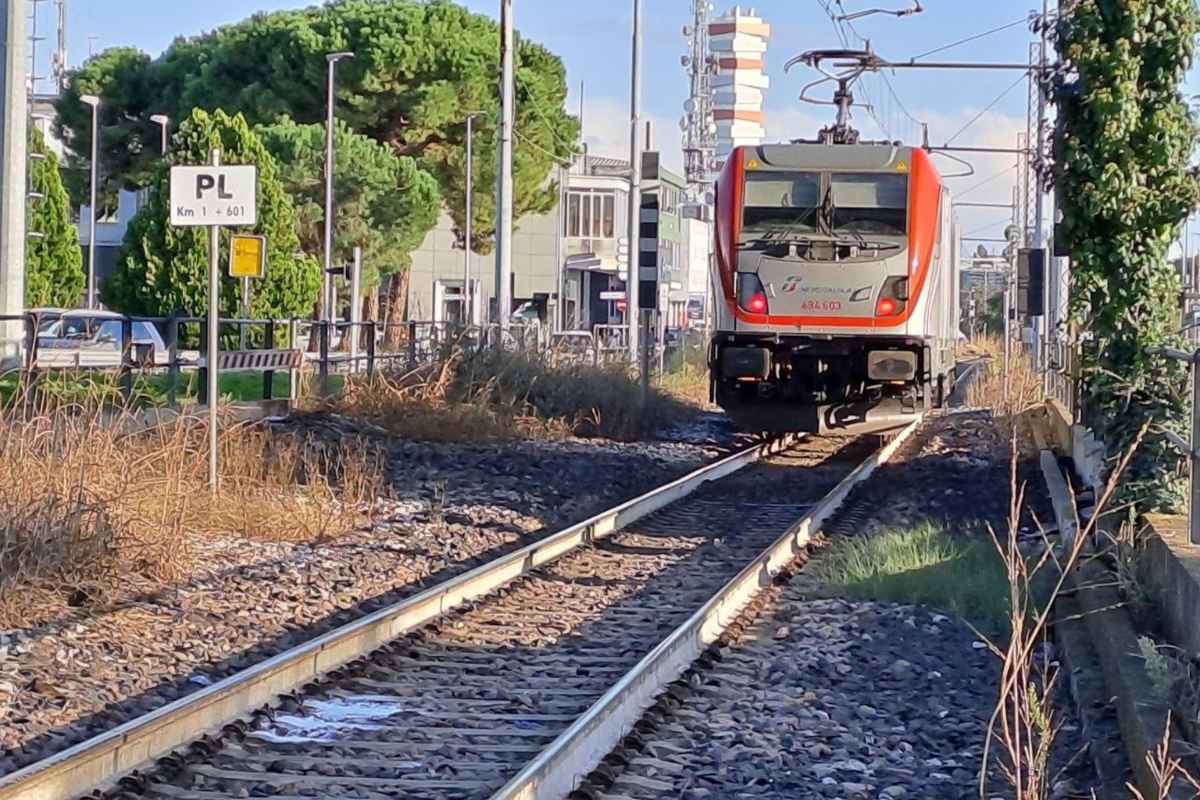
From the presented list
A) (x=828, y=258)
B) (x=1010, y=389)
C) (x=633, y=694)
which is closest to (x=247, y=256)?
(x=828, y=258)

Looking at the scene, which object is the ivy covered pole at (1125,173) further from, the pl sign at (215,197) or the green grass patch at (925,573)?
the pl sign at (215,197)

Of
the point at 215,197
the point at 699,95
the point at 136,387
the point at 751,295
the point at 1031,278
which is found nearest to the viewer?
the point at 215,197

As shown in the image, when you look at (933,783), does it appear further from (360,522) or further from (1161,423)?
(360,522)

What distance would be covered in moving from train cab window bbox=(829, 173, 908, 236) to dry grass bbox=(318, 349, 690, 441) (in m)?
4.53

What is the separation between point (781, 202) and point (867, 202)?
2.94ft

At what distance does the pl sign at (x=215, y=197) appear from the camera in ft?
41.6

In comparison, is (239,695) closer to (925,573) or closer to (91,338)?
(925,573)

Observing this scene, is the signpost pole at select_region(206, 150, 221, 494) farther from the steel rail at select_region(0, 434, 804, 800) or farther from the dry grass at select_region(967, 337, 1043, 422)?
the dry grass at select_region(967, 337, 1043, 422)

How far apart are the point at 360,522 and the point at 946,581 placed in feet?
15.5

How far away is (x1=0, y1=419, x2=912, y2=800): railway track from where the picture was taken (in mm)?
6281

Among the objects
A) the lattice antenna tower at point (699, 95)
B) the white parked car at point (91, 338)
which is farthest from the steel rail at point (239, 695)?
the lattice antenna tower at point (699, 95)

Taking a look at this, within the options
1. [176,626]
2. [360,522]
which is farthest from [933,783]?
[360,522]

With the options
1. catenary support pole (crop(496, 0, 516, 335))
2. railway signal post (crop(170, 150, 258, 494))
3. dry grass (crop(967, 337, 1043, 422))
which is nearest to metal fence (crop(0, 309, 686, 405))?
catenary support pole (crop(496, 0, 516, 335))

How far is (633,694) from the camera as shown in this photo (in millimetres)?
7516
